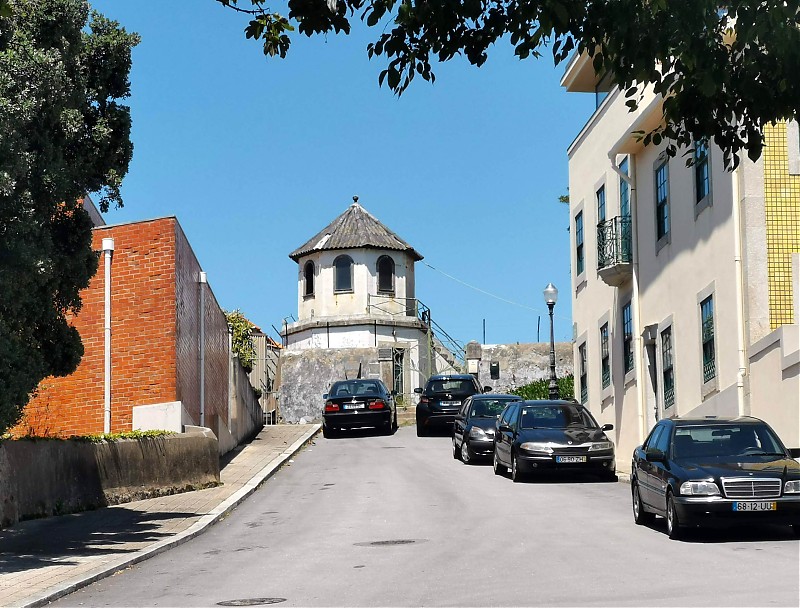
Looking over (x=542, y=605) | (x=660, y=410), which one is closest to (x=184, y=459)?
(x=660, y=410)

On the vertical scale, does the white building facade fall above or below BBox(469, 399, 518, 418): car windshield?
above

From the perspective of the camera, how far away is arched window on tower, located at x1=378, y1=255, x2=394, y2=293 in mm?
57344

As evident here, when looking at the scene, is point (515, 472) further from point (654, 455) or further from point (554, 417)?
point (654, 455)

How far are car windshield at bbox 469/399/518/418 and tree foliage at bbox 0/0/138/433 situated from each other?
1458 centimetres

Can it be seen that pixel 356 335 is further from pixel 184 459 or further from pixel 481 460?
pixel 184 459

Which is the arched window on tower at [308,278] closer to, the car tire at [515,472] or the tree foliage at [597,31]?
the car tire at [515,472]

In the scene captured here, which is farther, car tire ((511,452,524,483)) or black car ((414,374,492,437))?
black car ((414,374,492,437))

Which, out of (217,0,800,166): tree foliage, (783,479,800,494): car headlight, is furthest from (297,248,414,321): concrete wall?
(217,0,800,166): tree foliage

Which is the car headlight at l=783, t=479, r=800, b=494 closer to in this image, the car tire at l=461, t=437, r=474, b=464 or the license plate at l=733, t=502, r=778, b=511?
the license plate at l=733, t=502, r=778, b=511

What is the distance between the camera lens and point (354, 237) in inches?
2275

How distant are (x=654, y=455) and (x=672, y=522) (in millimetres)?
1194

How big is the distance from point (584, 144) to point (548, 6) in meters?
24.5

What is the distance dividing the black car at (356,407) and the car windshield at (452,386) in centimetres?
178

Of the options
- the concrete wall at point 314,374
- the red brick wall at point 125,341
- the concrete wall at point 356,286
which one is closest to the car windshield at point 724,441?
the red brick wall at point 125,341
